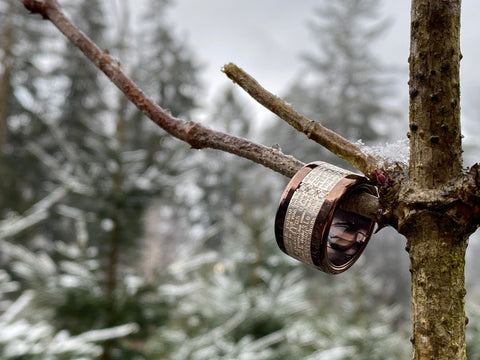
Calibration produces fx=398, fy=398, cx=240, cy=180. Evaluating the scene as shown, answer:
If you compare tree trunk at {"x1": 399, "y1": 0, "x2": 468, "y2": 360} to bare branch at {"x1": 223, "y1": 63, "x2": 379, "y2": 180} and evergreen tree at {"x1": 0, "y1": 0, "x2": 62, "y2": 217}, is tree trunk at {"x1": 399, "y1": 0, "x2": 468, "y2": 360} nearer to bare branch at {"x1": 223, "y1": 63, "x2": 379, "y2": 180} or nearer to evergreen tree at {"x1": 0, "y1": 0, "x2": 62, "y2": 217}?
bare branch at {"x1": 223, "y1": 63, "x2": 379, "y2": 180}

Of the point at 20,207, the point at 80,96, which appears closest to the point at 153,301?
the point at 20,207

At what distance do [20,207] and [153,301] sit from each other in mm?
6467

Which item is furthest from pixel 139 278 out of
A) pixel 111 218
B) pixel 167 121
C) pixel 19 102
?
pixel 19 102

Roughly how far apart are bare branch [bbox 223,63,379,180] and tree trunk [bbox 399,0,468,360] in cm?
7

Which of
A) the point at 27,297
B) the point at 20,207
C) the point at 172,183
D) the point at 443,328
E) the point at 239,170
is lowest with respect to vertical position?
the point at 443,328

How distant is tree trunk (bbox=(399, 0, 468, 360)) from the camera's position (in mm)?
500

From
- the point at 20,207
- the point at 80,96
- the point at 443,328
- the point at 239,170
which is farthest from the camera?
the point at 239,170

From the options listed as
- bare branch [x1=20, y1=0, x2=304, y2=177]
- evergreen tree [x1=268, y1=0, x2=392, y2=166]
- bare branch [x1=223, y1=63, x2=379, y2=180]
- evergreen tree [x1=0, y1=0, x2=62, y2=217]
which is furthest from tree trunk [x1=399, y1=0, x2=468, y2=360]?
evergreen tree [x1=268, y1=0, x2=392, y2=166]

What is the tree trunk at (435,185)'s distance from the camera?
19.7 inches

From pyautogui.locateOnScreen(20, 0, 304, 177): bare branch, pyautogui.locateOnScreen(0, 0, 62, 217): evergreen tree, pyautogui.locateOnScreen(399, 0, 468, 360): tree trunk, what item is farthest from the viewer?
pyautogui.locateOnScreen(0, 0, 62, 217): evergreen tree

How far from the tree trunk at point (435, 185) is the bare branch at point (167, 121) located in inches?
7.3

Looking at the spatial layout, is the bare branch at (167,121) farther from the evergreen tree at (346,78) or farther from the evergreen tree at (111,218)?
the evergreen tree at (346,78)

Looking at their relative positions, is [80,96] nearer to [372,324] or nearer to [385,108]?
[385,108]

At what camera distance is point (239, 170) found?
59.7 feet
